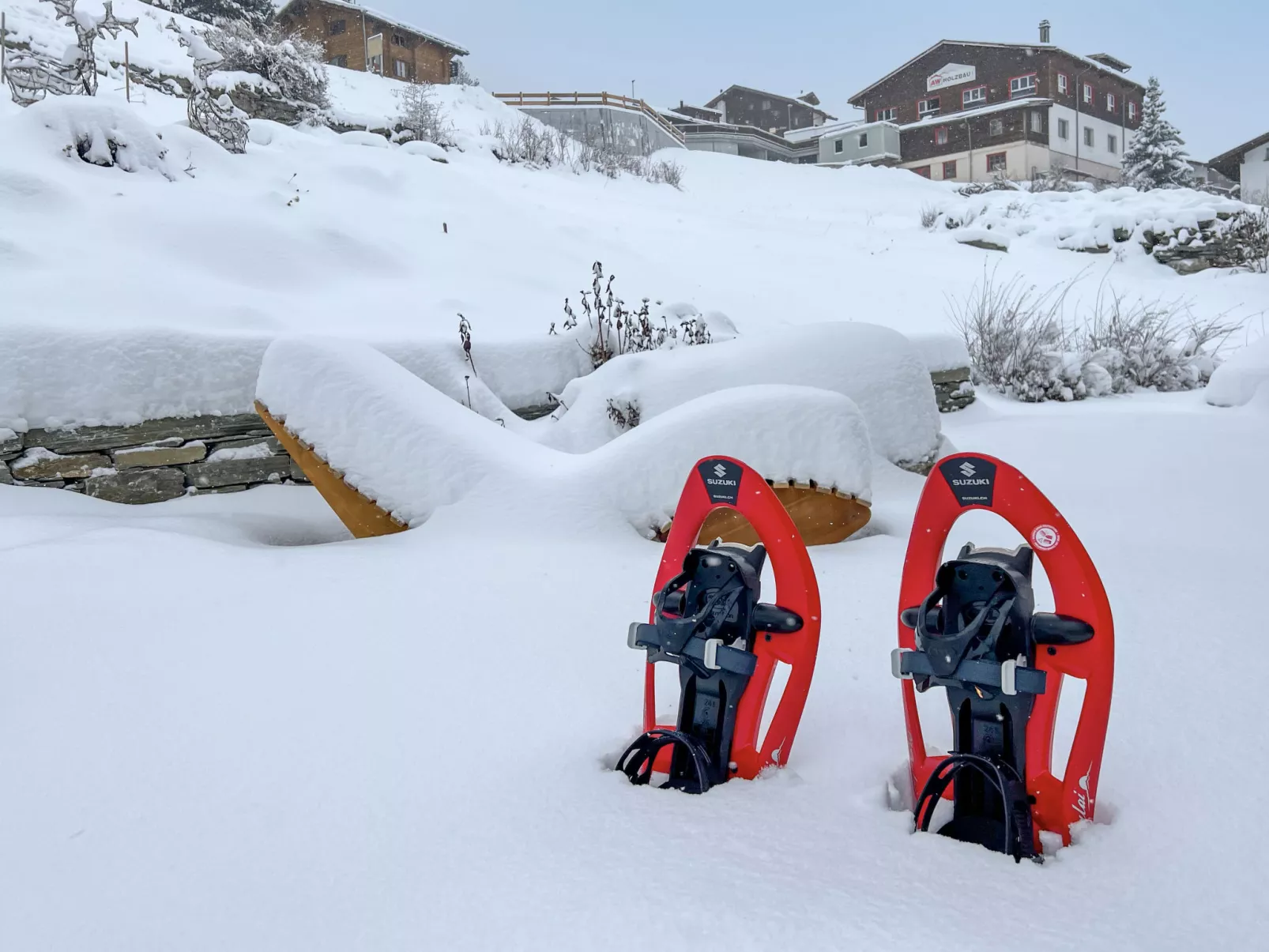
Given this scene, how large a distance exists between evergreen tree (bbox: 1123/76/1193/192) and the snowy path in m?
23.9

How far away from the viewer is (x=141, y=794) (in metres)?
1.31

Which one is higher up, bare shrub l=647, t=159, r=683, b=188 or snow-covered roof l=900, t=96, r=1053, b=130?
snow-covered roof l=900, t=96, r=1053, b=130

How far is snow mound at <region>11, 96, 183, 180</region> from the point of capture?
5.39 meters

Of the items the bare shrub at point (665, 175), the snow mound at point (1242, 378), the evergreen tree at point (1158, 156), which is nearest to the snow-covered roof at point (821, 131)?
the evergreen tree at point (1158, 156)

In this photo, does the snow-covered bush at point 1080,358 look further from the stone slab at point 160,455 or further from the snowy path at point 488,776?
the stone slab at point 160,455

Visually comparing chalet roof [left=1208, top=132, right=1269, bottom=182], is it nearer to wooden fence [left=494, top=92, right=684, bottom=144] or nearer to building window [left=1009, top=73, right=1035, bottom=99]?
building window [left=1009, top=73, right=1035, bottom=99]

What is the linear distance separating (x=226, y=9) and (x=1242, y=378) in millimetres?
25139

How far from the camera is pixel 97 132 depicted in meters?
5.45

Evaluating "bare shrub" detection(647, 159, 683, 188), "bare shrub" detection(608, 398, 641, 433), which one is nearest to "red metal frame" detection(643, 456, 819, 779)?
"bare shrub" detection(608, 398, 641, 433)

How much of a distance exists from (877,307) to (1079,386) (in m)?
2.46

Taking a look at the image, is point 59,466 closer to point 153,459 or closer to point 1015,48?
point 153,459

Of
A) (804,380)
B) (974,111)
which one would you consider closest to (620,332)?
(804,380)

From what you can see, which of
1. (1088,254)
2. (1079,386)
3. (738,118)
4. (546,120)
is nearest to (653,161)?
(546,120)

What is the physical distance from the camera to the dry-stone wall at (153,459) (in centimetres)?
316
